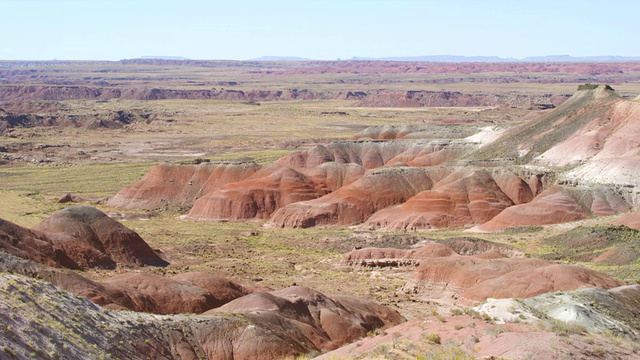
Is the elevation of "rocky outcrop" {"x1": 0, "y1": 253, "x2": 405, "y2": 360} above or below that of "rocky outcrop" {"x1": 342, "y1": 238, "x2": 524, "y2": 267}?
above

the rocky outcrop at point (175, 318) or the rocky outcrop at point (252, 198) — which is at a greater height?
the rocky outcrop at point (175, 318)

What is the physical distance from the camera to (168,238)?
212 feet

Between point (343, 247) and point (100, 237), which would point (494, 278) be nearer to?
point (343, 247)

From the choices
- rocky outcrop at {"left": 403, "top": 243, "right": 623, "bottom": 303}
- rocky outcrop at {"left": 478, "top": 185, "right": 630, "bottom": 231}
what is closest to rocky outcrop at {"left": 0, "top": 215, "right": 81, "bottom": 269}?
rocky outcrop at {"left": 403, "top": 243, "right": 623, "bottom": 303}

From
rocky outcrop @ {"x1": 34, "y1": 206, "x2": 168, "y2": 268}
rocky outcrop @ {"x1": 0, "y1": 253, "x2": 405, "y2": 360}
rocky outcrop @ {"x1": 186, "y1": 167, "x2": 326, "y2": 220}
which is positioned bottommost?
rocky outcrop @ {"x1": 186, "y1": 167, "x2": 326, "y2": 220}

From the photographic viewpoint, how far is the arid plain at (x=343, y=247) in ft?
85.3

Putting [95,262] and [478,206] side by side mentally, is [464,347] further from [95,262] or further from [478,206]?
[478,206]

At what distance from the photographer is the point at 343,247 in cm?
6238

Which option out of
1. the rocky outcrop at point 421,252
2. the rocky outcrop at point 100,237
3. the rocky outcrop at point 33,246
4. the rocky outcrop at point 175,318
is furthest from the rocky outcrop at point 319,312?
the rocky outcrop at point 100,237

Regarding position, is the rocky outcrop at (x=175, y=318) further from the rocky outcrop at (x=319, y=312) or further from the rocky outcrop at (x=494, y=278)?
the rocky outcrop at (x=494, y=278)

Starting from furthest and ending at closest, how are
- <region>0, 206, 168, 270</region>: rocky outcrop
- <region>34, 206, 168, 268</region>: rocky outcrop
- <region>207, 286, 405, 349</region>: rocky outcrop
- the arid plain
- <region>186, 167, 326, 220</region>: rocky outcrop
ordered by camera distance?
<region>186, 167, 326, 220</region>: rocky outcrop, <region>34, 206, 168, 268</region>: rocky outcrop, <region>0, 206, 168, 270</region>: rocky outcrop, <region>207, 286, 405, 349</region>: rocky outcrop, the arid plain

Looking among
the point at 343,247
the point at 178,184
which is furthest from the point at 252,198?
the point at 343,247

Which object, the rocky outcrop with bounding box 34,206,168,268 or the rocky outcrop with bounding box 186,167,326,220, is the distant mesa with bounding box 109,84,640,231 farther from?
the rocky outcrop with bounding box 34,206,168,268

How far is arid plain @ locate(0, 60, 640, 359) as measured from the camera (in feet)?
85.3
